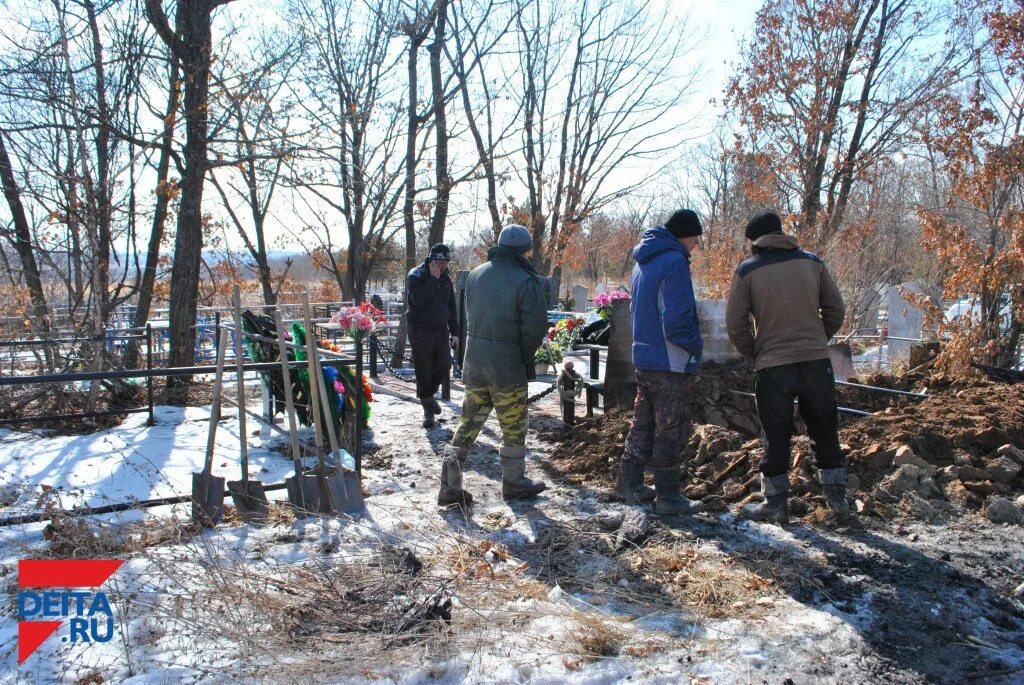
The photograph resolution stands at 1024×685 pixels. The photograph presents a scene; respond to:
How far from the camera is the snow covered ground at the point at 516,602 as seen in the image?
Result: 296cm

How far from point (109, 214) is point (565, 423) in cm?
756

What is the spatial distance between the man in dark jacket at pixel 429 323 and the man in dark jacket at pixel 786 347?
4109 millimetres

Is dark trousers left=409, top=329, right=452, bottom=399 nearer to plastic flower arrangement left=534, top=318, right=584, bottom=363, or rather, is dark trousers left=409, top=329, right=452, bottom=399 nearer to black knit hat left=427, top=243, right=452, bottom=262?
black knit hat left=427, top=243, right=452, bottom=262

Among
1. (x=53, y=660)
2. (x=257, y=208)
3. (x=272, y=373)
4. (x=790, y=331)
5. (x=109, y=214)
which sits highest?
(x=257, y=208)

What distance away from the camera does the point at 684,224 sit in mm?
4707

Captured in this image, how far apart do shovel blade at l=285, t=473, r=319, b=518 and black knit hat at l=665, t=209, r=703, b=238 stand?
9.37ft

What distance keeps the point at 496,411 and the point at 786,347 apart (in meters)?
1.86

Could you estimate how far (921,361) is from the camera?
27.0 ft

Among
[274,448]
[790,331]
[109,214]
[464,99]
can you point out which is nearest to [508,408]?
[790,331]

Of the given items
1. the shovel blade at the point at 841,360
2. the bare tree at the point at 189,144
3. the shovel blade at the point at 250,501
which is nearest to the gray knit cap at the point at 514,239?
the shovel blade at the point at 250,501

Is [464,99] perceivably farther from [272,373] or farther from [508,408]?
[508,408]

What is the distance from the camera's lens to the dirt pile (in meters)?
4.66

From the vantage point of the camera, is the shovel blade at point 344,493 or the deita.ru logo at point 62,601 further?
the shovel blade at point 344,493

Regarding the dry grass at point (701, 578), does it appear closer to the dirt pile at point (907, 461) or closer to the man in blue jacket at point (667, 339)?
the man in blue jacket at point (667, 339)
